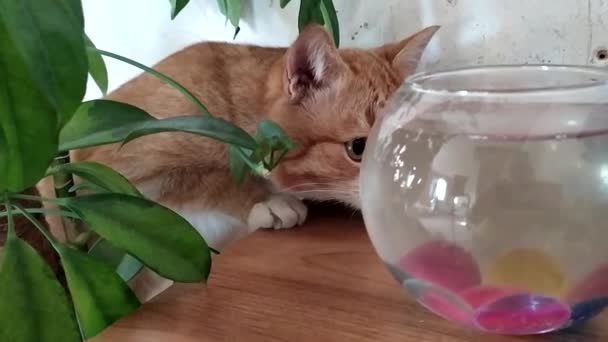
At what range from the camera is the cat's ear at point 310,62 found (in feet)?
2.84

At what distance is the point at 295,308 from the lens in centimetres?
61

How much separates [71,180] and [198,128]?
268 millimetres

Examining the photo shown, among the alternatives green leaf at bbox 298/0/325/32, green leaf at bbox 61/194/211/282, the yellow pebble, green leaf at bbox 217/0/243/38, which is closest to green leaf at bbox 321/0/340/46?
green leaf at bbox 298/0/325/32

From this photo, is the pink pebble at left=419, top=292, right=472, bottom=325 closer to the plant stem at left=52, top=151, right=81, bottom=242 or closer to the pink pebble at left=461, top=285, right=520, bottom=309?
the pink pebble at left=461, top=285, right=520, bottom=309

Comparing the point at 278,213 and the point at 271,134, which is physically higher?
the point at 271,134

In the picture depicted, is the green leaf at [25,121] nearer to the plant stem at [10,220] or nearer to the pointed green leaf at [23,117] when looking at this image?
the pointed green leaf at [23,117]

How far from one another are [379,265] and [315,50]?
1.09ft

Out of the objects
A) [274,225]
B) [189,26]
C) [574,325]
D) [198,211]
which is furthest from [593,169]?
[189,26]

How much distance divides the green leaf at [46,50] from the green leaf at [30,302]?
20 centimetres

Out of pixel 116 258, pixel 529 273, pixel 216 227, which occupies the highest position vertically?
pixel 529 273

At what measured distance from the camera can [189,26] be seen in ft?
4.17

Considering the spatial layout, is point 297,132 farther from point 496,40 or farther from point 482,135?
point 482,135

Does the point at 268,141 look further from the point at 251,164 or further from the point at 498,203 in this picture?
the point at 498,203

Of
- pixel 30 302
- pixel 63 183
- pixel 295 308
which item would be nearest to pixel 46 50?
pixel 30 302
